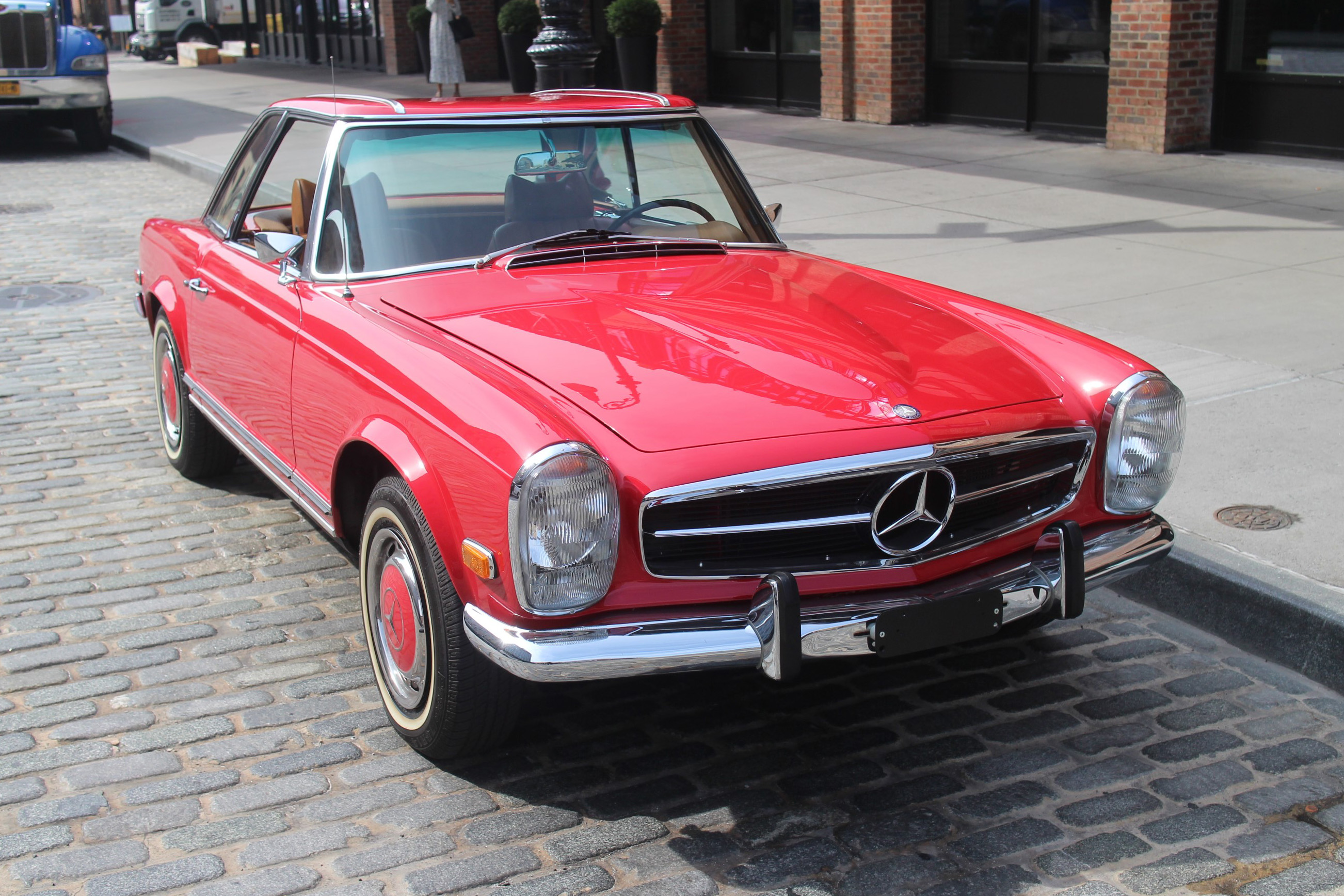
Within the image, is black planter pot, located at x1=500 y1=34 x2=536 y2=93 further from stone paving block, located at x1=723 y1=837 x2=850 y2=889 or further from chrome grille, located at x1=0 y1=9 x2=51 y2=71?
stone paving block, located at x1=723 y1=837 x2=850 y2=889

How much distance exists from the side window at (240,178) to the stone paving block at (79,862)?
2689 millimetres

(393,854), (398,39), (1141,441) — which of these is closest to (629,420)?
(393,854)

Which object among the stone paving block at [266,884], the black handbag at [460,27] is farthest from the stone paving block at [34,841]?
the black handbag at [460,27]

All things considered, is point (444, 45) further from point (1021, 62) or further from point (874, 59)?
point (1021, 62)

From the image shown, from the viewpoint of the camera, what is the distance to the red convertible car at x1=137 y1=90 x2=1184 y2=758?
9.82ft

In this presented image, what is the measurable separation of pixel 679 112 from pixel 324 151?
4.10 feet

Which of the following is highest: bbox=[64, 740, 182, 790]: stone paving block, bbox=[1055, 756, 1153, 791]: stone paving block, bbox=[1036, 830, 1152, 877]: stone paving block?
→ bbox=[64, 740, 182, 790]: stone paving block

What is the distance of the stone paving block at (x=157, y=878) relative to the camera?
296 cm

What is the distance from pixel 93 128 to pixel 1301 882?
19008mm

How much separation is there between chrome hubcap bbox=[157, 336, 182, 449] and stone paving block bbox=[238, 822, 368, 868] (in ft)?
9.42

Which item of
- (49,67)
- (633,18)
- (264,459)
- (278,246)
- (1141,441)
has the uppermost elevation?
(633,18)

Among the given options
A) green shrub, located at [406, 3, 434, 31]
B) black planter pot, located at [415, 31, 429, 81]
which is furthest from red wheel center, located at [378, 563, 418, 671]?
black planter pot, located at [415, 31, 429, 81]

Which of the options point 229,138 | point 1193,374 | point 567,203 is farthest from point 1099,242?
point 229,138

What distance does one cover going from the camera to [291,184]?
190 inches
